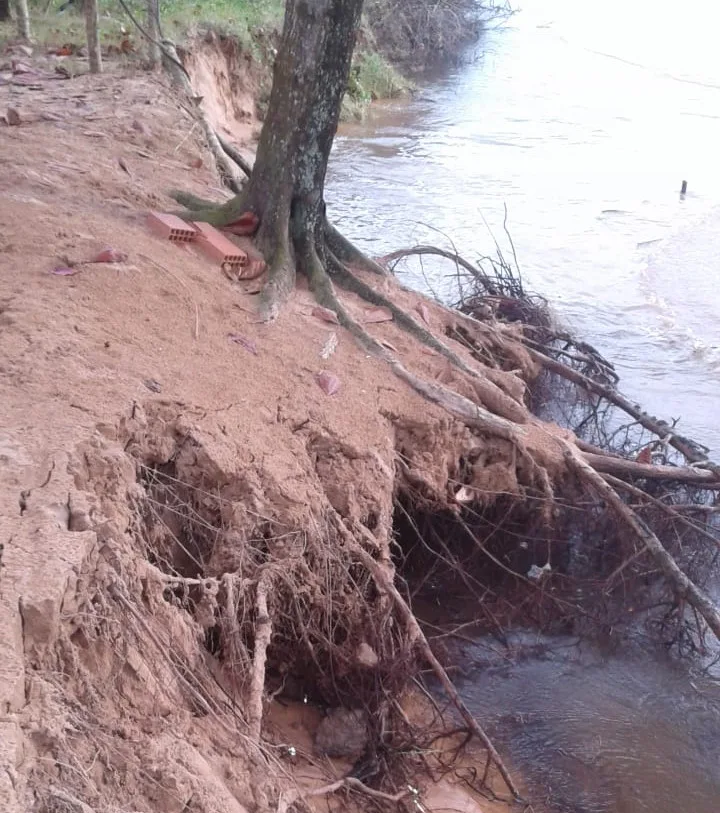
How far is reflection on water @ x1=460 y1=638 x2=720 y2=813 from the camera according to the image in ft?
12.7

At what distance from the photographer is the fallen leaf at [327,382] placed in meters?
4.38

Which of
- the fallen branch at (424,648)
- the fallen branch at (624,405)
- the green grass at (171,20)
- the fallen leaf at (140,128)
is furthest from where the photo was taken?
the green grass at (171,20)

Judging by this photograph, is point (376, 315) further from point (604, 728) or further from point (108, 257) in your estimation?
point (604, 728)

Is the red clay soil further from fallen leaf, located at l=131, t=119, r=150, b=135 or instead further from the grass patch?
the grass patch

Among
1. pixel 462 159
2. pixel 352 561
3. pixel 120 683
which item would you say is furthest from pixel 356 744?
pixel 462 159

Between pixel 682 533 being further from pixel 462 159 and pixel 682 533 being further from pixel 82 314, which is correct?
pixel 462 159

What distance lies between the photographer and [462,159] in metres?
14.0

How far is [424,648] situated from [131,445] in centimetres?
147

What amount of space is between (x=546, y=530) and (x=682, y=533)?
0.82m

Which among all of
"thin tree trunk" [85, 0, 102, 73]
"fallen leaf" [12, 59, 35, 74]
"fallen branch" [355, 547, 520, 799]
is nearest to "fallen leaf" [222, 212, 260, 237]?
"fallen branch" [355, 547, 520, 799]

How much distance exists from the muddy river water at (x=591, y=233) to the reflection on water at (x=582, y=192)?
0.12 feet

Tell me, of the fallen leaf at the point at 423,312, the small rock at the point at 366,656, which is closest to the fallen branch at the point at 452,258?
the fallen leaf at the point at 423,312

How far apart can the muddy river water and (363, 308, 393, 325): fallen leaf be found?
1.94 metres

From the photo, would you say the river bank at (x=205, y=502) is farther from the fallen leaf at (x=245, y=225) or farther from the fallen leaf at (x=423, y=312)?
the fallen leaf at (x=245, y=225)
